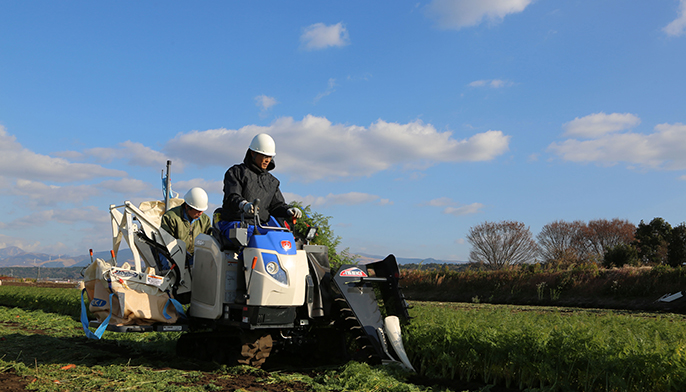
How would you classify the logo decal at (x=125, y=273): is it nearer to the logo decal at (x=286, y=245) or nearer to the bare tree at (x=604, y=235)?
the logo decal at (x=286, y=245)

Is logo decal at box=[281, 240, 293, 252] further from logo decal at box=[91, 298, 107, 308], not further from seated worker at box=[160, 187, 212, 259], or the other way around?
logo decal at box=[91, 298, 107, 308]

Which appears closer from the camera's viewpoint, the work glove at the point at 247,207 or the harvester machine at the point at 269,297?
the harvester machine at the point at 269,297

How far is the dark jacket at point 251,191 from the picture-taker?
666 cm

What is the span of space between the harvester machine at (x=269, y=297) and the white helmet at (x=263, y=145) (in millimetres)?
1028

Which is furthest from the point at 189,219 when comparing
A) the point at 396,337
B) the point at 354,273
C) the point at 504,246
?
the point at 504,246

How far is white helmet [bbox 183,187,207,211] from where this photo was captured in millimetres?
7871

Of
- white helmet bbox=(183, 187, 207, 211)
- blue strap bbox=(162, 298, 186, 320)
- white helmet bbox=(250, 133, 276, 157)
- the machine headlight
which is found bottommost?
blue strap bbox=(162, 298, 186, 320)

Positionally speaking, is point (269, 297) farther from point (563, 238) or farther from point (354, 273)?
point (563, 238)

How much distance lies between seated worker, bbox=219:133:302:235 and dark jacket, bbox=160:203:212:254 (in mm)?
1138

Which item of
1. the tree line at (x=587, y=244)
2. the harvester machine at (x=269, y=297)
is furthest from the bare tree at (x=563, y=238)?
the harvester machine at (x=269, y=297)

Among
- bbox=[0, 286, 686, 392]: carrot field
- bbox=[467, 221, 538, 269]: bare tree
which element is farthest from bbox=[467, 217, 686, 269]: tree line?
bbox=[0, 286, 686, 392]: carrot field

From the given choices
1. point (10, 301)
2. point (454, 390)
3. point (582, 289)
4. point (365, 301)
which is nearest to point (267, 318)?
point (365, 301)

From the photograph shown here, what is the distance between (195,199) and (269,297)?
2841 millimetres

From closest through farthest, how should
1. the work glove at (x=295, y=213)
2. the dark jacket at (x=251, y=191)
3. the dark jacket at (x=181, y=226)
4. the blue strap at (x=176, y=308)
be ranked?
the blue strap at (x=176, y=308)
the dark jacket at (x=251, y=191)
the work glove at (x=295, y=213)
the dark jacket at (x=181, y=226)
